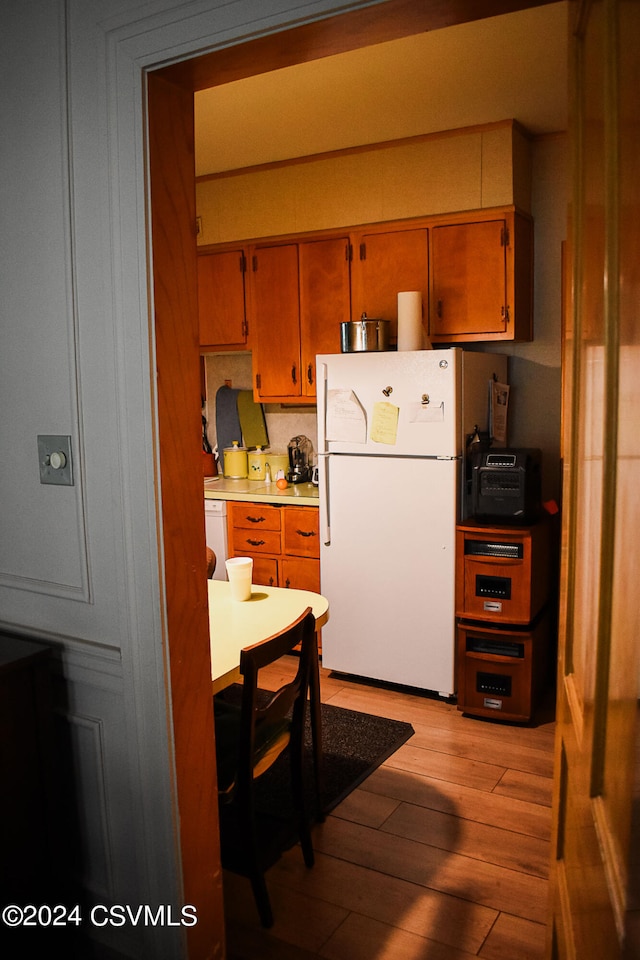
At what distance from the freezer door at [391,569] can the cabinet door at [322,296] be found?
77 centimetres

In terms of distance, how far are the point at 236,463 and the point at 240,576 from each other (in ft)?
7.83

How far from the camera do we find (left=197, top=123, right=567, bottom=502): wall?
3.75 meters

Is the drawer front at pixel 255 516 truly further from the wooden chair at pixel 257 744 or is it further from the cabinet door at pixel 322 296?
the wooden chair at pixel 257 744

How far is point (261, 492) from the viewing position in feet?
14.3

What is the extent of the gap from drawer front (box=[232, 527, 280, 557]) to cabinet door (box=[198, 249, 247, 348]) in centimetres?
117

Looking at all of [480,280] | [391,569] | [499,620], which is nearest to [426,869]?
[499,620]

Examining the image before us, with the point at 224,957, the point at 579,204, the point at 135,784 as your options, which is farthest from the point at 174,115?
the point at 224,957

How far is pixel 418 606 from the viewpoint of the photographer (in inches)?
146

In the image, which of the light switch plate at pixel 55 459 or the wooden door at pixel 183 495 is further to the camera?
the light switch plate at pixel 55 459

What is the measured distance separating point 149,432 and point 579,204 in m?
0.92

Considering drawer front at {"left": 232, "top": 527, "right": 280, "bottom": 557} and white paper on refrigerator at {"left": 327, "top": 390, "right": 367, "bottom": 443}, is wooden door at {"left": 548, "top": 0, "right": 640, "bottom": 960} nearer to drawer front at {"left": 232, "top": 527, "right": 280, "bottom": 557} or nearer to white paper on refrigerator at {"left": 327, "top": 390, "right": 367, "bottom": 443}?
white paper on refrigerator at {"left": 327, "top": 390, "right": 367, "bottom": 443}

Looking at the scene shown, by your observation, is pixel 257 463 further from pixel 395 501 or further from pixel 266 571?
pixel 395 501

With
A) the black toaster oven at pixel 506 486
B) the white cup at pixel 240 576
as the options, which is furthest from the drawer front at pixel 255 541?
the white cup at pixel 240 576

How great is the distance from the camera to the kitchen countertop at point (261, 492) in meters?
4.18
